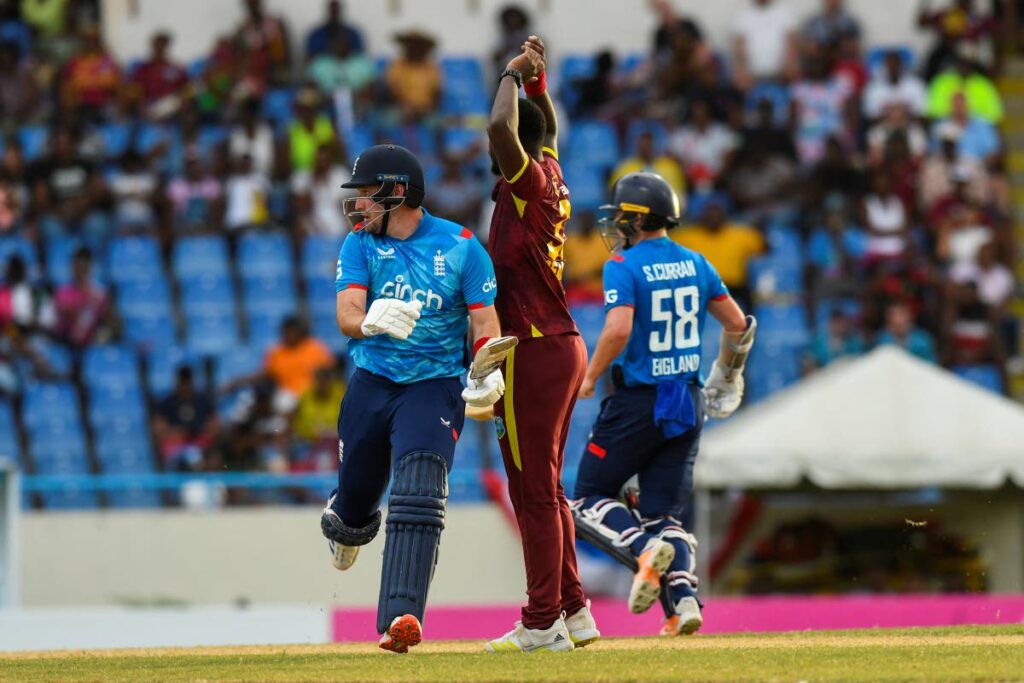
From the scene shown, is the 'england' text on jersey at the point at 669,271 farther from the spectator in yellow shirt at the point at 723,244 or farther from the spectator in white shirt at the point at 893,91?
the spectator in white shirt at the point at 893,91

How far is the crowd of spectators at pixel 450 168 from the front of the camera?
17906 millimetres

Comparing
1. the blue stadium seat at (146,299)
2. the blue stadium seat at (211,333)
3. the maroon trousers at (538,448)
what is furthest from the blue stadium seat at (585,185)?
the maroon trousers at (538,448)

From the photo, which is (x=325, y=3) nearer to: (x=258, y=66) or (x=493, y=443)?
(x=258, y=66)

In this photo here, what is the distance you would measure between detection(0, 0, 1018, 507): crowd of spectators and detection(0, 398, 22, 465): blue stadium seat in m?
0.31

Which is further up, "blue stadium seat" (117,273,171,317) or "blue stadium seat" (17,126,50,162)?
"blue stadium seat" (17,126,50,162)

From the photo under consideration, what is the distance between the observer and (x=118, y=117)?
20891mm

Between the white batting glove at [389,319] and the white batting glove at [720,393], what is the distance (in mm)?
3042

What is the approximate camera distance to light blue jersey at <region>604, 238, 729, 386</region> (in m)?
10.2

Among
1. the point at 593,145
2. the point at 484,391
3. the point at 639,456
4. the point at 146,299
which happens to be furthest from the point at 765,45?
the point at 484,391

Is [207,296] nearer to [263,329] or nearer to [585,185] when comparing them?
[263,329]

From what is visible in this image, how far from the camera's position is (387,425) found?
8.47 meters

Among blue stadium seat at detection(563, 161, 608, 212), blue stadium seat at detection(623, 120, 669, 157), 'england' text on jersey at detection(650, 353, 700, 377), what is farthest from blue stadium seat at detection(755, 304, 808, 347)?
'england' text on jersey at detection(650, 353, 700, 377)

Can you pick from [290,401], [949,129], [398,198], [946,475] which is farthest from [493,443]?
[398,198]

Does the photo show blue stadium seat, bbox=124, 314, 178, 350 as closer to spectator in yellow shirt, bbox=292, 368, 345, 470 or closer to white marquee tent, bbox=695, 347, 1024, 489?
spectator in yellow shirt, bbox=292, 368, 345, 470
